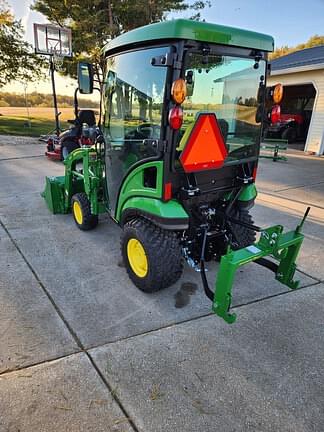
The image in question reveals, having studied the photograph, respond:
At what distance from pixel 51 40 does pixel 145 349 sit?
1282 cm

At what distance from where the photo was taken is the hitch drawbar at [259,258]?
204cm

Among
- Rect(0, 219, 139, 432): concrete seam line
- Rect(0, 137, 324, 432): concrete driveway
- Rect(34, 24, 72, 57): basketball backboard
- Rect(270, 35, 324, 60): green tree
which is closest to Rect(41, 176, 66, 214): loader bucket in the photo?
Rect(0, 137, 324, 432): concrete driveway

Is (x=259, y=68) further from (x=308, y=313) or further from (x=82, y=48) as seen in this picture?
(x=82, y=48)

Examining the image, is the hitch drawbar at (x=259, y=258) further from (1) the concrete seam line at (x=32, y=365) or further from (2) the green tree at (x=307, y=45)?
(2) the green tree at (x=307, y=45)

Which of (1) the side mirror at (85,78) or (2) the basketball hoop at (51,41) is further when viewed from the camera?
(2) the basketball hoop at (51,41)

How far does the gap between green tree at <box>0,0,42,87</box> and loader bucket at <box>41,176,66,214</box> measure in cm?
1366

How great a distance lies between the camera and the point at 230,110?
8.37 ft

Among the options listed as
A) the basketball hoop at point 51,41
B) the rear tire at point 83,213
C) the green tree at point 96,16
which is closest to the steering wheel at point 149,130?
the rear tire at point 83,213

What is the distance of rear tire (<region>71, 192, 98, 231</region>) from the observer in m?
3.74

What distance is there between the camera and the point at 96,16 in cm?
1404

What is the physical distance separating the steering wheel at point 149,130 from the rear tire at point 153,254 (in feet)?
2.30

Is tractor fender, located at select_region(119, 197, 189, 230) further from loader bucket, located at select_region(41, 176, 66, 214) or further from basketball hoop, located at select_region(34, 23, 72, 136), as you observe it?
basketball hoop, located at select_region(34, 23, 72, 136)

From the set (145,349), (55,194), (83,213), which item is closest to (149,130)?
(145,349)

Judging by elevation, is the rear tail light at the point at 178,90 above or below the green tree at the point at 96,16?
below
